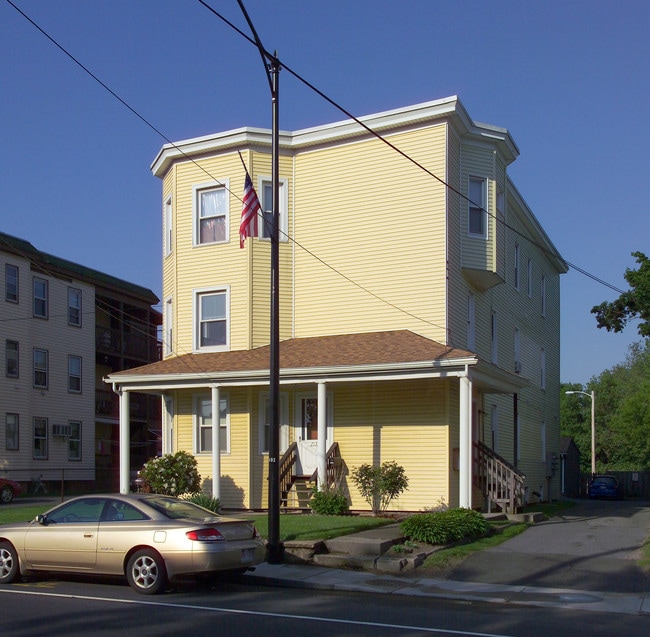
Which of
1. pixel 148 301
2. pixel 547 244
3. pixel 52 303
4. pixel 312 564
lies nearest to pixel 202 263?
pixel 312 564

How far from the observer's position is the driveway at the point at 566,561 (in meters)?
13.0

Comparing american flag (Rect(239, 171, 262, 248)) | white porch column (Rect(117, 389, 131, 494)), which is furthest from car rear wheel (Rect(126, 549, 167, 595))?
white porch column (Rect(117, 389, 131, 494))

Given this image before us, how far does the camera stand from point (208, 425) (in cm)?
2295

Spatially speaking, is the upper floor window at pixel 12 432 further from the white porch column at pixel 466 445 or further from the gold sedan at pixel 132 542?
the gold sedan at pixel 132 542

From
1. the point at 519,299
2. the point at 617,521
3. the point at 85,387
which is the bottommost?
the point at 617,521

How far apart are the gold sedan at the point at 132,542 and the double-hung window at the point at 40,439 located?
1060 inches

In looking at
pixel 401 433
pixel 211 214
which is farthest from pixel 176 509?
pixel 211 214

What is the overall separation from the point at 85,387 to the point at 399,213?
2495 centimetres

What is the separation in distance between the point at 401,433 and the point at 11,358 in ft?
74.0

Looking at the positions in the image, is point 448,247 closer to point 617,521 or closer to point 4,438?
point 617,521

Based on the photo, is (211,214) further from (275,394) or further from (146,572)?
(146,572)

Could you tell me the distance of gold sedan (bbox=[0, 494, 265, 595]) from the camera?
1148 centimetres

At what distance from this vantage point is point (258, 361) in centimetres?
2123

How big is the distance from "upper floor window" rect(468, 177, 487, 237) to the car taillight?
13.1 meters
